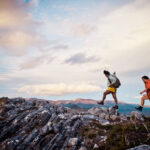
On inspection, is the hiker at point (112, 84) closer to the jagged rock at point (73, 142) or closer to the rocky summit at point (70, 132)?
the rocky summit at point (70, 132)

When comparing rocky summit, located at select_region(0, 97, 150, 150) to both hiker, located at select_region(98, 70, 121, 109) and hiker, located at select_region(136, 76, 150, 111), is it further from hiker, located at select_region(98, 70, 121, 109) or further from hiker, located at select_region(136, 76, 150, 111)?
hiker, located at select_region(98, 70, 121, 109)

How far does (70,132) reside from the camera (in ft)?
41.6

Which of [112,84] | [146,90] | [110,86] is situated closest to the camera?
[146,90]

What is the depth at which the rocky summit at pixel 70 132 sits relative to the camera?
9977mm

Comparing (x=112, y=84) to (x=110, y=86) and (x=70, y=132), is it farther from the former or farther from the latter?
(x=70, y=132)

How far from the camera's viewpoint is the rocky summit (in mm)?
9977

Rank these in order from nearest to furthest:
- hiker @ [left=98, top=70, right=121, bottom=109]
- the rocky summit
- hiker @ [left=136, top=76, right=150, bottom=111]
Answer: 1. the rocky summit
2. hiker @ [left=136, top=76, right=150, bottom=111]
3. hiker @ [left=98, top=70, right=121, bottom=109]

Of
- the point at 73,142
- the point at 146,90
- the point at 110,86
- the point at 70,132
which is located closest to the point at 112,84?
the point at 110,86

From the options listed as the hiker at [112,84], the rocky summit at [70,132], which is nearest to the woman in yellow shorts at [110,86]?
the hiker at [112,84]

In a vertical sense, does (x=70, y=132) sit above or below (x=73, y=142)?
above

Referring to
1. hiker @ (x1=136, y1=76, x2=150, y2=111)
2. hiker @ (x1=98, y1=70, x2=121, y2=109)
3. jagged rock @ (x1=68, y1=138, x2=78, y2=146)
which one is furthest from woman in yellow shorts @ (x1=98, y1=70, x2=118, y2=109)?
jagged rock @ (x1=68, y1=138, x2=78, y2=146)

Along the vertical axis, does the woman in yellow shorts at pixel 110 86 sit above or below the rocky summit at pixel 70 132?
above

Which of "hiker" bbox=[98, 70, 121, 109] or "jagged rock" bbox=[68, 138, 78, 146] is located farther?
"hiker" bbox=[98, 70, 121, 109]

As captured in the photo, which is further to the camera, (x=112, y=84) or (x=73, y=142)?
(x=112, y=84)
